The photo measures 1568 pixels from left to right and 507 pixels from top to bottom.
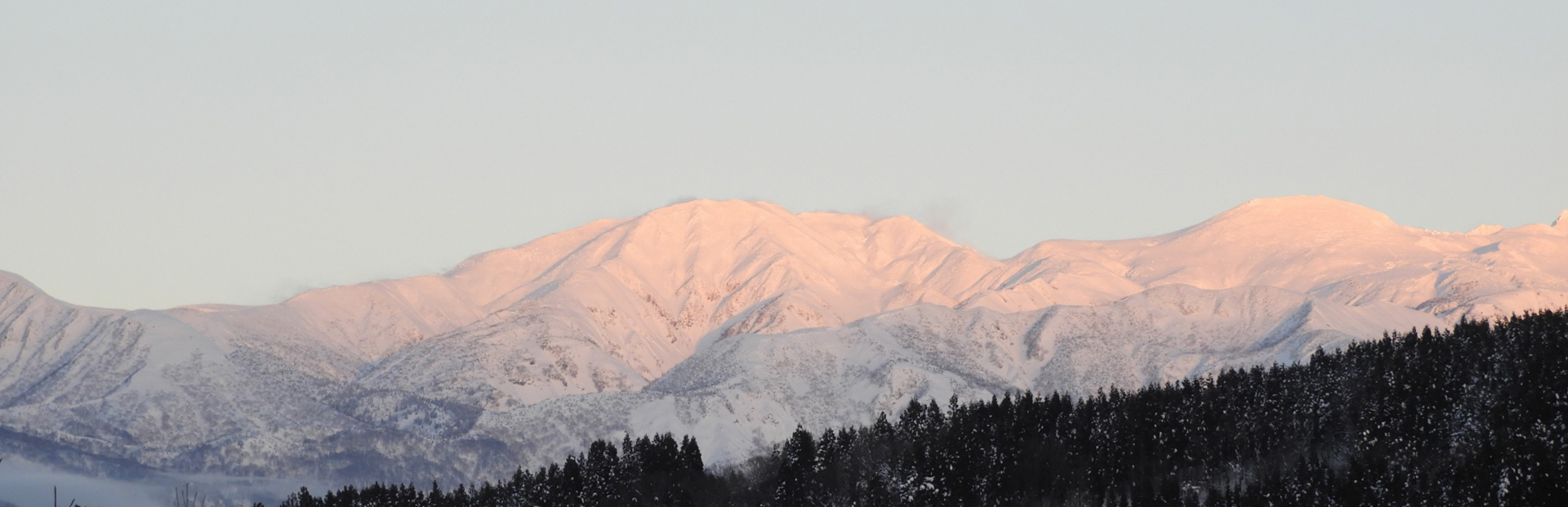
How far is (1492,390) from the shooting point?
182 meters

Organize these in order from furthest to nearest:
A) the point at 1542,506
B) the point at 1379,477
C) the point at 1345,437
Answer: the point at 1345,437
the point at 1379,477
the point at 1542,506

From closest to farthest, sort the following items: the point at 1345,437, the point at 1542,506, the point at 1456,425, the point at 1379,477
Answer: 1. the point at 1542,506
2. the point at 1379,477
3. the point at 1456,425
4. the point at 1345,437

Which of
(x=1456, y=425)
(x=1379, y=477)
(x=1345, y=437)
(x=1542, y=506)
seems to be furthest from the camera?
(x=1345, y=437)

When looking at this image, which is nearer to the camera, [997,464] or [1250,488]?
[1250,488]

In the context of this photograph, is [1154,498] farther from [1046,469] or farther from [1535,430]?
[1535,430]

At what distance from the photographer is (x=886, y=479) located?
198 meters

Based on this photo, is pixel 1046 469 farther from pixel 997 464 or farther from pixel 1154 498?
pixel 1154 498

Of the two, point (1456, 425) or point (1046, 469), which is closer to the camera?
point (1456, 425)

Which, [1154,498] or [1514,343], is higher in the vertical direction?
[1514,343]

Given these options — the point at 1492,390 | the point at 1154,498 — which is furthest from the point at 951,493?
the point at 1492,390

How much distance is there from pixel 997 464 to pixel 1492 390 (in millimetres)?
48056

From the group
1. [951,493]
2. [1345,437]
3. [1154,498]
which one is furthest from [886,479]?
[1345,437]

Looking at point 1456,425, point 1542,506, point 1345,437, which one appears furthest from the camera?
point 1345,437

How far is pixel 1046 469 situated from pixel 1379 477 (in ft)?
135
